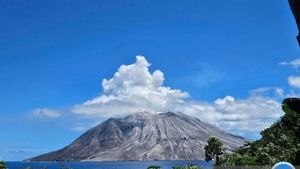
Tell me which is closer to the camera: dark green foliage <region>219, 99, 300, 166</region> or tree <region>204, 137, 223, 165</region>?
dark green foliage <region>219, 99, 300, 166</region>

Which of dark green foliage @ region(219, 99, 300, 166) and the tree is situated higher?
the tree

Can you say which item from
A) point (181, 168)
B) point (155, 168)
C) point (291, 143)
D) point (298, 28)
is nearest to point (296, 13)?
point (298, 28)

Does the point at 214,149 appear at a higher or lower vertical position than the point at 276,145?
higher

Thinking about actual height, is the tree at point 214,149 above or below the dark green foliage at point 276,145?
above

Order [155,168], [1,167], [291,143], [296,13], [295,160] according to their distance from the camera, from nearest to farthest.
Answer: [296,13] < [295,160] < [1,167] < [291,143] < [155,168]

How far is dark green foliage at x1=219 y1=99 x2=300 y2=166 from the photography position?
165 ft

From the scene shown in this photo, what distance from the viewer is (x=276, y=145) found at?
54625mm

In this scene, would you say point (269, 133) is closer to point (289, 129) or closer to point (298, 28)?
point (289, 129)

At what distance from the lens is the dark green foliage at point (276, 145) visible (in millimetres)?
50319

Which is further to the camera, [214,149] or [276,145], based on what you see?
[214,149]

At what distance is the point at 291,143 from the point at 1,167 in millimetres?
27727

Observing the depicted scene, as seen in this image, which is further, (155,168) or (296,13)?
(155,168)

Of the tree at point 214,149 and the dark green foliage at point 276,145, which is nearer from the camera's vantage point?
the dark green foliage at point 276,145

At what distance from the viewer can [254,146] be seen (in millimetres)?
61312
